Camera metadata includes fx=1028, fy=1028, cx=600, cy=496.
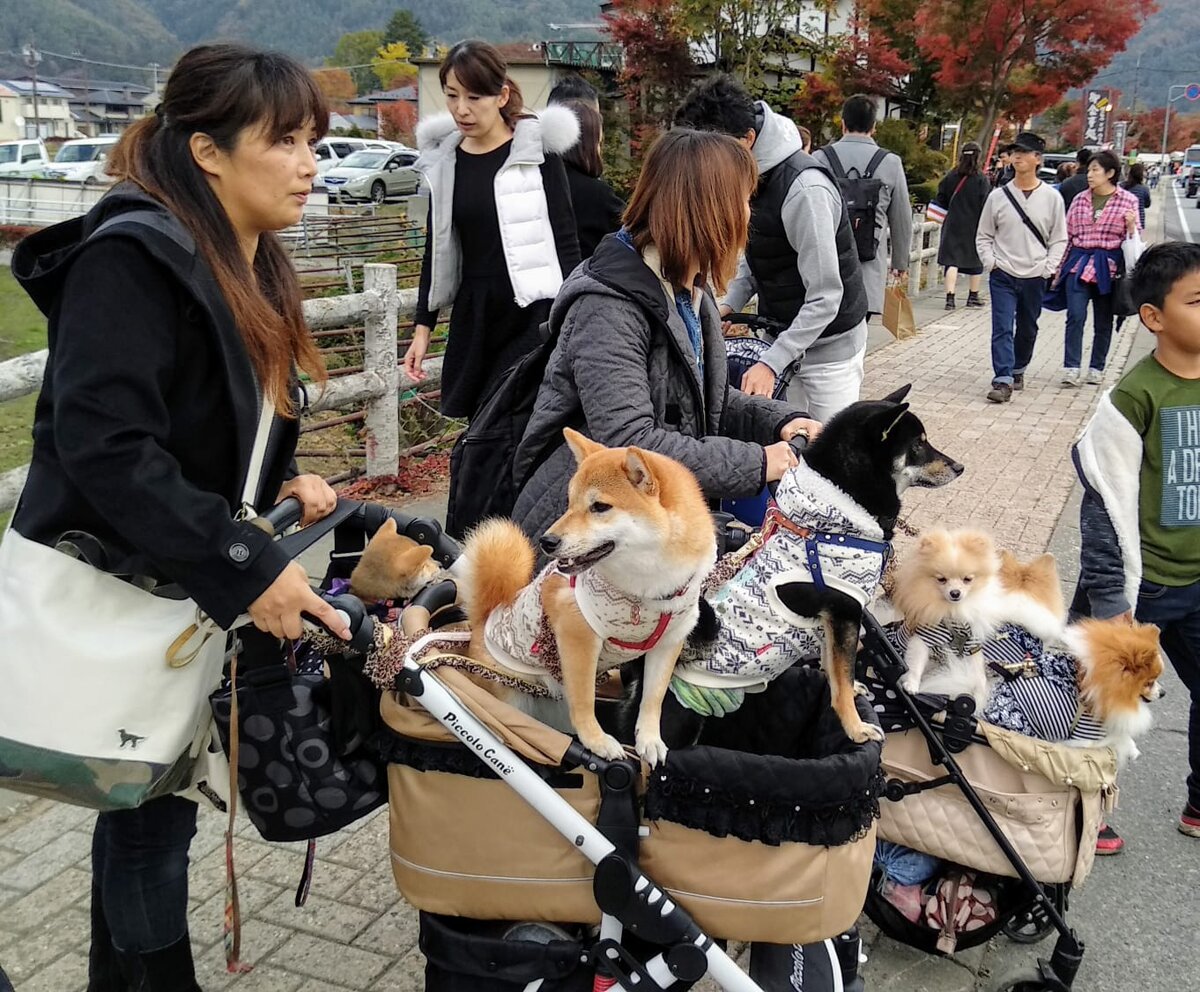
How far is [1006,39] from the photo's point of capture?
2589 cm

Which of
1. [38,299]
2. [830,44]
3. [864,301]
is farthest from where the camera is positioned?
[830,44]

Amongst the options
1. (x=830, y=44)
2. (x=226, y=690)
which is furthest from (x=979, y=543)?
(x=830, y=44)

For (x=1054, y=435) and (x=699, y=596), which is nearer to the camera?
(x=699, y=596)

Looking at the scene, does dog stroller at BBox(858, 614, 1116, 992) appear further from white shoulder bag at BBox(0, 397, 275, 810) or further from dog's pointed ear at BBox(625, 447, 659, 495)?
white shoulder bag at BBox(0, 397, 275, 810)

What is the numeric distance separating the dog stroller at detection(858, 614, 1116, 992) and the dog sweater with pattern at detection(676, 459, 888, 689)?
1.02 ft

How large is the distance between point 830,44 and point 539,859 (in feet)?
79.8

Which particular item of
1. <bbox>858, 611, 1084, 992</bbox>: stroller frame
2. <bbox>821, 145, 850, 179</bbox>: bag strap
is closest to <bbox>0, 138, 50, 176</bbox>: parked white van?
<bbox>821, 145, 850, 179</bbox>: bag strap

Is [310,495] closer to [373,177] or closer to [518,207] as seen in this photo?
[518,207]

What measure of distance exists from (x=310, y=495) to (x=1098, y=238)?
9400mm

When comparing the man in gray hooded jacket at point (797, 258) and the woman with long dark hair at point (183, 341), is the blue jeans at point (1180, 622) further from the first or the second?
the woman with long dark hair at point (183, 341)

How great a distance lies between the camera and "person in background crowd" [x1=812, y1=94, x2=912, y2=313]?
672 cm

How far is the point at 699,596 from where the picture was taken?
2217 mm

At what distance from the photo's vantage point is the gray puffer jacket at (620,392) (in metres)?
2.51

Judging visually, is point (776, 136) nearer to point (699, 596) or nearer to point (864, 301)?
point (864, 301)
